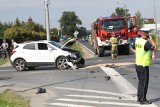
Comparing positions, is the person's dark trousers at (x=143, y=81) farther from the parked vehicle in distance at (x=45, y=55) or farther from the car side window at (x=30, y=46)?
the car side window at (x=30, y=46)

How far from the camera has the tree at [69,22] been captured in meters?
Result: 184

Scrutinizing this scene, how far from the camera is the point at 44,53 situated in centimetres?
2164

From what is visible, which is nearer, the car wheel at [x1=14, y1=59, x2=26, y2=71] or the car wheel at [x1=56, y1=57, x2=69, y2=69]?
the car wheel at [x1=56, y1=57, x2=69, y2=69]

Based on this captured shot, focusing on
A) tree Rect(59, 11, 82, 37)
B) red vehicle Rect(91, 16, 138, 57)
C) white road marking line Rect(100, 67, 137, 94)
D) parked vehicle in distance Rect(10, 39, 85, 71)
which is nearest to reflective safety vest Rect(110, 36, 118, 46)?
red vehicle Rect(91, 16, 138, 57)

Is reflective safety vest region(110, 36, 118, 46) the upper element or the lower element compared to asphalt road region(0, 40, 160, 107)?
upper

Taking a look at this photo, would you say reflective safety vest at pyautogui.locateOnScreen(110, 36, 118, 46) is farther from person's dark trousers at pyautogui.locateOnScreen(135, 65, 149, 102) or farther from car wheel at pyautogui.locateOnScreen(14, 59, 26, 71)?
person's dark trousers at pyautogui.locateOnScreen(135, 65, 149, 102)

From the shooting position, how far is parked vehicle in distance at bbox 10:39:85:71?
69.7ft

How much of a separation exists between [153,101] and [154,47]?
1369mm

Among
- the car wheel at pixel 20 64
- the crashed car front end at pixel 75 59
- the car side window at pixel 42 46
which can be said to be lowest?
the car wheel at pixel 20 64

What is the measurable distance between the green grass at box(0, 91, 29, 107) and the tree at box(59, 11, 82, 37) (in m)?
171

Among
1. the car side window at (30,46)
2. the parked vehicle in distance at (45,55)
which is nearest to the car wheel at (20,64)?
the parked vehicle in distance at (45,55)

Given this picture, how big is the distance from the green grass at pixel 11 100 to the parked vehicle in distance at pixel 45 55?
8774 millimetres

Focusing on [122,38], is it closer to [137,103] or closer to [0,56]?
[0,56]

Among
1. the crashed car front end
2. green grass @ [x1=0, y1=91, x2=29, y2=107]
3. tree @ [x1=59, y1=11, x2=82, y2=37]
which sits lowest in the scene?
green grass @ [x1=0, y1=91, x2=29, y2=107]
